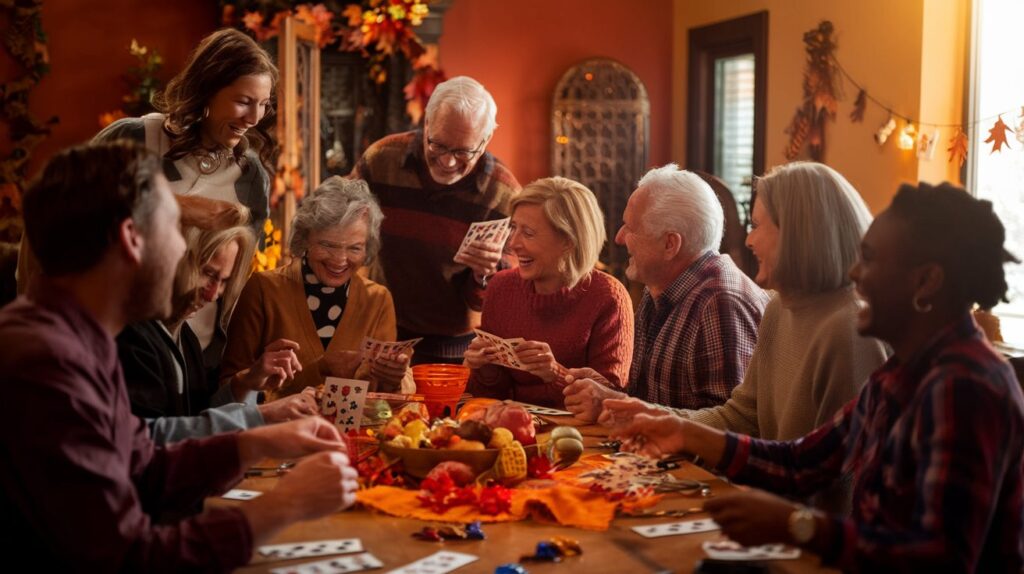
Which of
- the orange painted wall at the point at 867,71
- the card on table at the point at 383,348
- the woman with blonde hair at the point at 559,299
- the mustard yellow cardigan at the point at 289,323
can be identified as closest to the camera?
the card on table at the point at 383,348

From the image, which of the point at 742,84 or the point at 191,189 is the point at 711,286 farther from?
the point at 742,84

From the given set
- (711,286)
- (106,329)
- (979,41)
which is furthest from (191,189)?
(979,41)

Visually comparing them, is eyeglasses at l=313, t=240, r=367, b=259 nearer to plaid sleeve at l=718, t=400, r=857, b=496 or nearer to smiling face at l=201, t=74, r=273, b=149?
smiling face at l=201, t=74, r=273, b=149

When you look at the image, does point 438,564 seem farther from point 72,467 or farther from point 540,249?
point 540,249

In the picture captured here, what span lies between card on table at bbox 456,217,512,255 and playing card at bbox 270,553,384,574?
191 cm

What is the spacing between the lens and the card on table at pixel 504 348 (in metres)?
3.14

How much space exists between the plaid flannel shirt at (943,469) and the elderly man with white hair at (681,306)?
1.20m

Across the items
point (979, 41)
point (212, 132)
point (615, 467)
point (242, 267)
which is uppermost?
point (979, 41)

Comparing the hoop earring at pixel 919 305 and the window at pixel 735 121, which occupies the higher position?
the window at pixel 735 121

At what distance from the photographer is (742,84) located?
7.14 meters

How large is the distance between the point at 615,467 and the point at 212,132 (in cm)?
171

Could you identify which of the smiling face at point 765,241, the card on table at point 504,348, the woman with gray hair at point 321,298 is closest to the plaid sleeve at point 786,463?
the smiling face at point 765,241

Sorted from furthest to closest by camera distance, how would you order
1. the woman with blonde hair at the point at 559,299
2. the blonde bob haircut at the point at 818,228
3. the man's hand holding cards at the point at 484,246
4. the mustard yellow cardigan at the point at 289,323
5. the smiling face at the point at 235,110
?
the man's hand holding cards at the point at 484,246
the woman with blonde hair at the point at 559,299
the mustard yellow cardigan at the point at 289,323
the smiling face at the point at 235,110
the blonde bob haircut at the point at 818,228

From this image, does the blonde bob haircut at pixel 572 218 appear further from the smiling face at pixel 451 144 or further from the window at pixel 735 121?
the window at pixel 735 121
